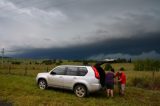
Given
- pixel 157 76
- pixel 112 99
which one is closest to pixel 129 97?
pixel 112 99

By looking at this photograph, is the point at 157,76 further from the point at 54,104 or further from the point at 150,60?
the point at 150,60

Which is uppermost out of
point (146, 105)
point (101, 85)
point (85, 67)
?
point (85, 67)

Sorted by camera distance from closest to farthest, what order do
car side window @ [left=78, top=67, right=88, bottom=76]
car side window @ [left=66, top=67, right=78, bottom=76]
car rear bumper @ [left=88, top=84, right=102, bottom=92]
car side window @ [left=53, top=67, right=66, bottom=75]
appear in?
car rear bumper @ [left=88, top=84, right=102, bottom=92] → car side window @ [left=78, top=67, right=88, bottom=76] → car side window @ [left=66, top=67, right=78, bottom=76] → car side window @ [left=53, top=67, right=66, bottom=75]

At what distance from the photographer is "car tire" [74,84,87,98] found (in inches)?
612

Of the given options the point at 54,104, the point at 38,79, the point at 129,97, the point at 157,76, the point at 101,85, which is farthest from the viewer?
the point at 157,76

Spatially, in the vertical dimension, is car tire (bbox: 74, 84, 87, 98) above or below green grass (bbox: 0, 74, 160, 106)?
above

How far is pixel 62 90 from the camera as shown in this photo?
58.1 ft

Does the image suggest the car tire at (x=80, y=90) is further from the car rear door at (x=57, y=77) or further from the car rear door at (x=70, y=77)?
the car rear door at (x=57, y=77)

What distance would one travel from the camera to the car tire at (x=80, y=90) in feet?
51.0

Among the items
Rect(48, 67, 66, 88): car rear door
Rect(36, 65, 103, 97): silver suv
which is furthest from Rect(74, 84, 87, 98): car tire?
Rect(48, 67, 66, 88): car rear door

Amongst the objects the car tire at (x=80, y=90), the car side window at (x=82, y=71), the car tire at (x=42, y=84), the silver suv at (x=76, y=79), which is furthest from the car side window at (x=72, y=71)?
the car tire at (x=42, y=84)

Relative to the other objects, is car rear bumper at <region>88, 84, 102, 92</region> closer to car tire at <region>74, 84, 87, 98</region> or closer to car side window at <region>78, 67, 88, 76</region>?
car tire at <region>74, 84, 87, 98</region>

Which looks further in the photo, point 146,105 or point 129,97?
point 129,97

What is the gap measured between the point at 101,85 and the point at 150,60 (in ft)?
215
